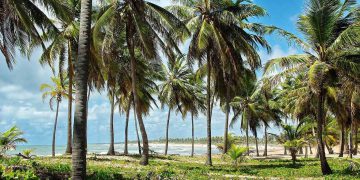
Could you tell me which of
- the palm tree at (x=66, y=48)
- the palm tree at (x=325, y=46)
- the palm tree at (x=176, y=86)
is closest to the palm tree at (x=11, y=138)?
the palm tree at (x=66, y=48)

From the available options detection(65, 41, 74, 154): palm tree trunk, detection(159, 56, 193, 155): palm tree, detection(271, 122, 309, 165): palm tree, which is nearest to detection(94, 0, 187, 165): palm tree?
detection(65, 41, 74, 154): palm tree trunk

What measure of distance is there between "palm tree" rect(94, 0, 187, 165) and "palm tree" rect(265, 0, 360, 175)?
595 cm

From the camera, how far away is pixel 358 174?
1731 centimetres

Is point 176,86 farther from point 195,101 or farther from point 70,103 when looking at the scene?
point 70,103

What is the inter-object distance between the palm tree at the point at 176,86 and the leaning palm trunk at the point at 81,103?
32.2m

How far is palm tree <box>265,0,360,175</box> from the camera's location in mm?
17344

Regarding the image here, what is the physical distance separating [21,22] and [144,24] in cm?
748

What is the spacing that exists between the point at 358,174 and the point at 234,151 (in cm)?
681

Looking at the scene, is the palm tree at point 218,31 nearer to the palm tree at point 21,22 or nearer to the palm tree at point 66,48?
the palm tree at point 66,48

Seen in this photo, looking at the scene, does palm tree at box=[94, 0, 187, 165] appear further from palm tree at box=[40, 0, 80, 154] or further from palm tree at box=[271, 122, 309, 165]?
palm tree at box=[271, 122, 309, 165]

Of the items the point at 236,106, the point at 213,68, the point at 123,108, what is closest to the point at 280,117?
the point at 236,106

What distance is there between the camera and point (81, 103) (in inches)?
351

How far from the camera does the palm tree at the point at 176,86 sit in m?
42.0

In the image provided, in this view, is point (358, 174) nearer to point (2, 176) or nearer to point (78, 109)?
point (78, 109)
